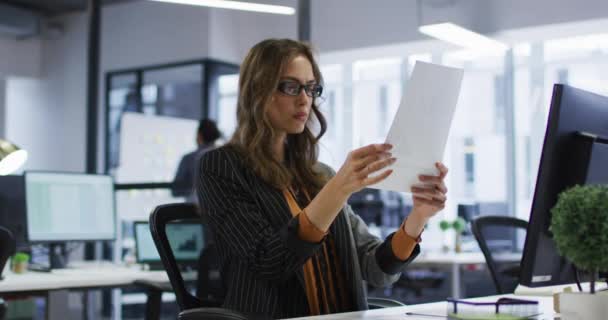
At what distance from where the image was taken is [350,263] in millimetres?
1962

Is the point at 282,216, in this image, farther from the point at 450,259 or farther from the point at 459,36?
the point at 459,36

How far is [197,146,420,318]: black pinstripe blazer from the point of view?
5.74 ft

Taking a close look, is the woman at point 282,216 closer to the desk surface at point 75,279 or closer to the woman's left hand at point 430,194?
the woman's left hand at point 430,194

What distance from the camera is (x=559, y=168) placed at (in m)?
1.47

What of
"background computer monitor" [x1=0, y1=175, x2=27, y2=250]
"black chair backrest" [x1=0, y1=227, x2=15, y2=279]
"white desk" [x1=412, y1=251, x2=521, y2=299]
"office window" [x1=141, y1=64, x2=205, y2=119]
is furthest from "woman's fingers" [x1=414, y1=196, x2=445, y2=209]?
"office window" [x1=141, y1=64, x2=205, y2=119]

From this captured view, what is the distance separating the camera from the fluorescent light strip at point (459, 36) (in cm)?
623

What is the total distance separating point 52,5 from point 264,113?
8.72m

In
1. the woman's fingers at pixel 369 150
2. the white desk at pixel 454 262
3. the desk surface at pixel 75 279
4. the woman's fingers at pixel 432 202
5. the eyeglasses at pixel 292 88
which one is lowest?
the white desk at pixel 454 262

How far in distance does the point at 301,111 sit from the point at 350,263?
40cm

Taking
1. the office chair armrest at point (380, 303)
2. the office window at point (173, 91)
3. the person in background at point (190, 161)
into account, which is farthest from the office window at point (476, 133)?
the office chair armrest at point (380, 303)

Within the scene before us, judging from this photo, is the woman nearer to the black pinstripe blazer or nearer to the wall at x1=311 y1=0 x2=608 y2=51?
the black pinstripe blazer

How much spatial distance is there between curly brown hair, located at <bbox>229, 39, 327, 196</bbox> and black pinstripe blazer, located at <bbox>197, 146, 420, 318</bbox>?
34 millimetres

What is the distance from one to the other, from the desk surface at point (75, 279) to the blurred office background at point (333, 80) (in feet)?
10.3

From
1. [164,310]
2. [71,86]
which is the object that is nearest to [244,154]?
[164,310]
